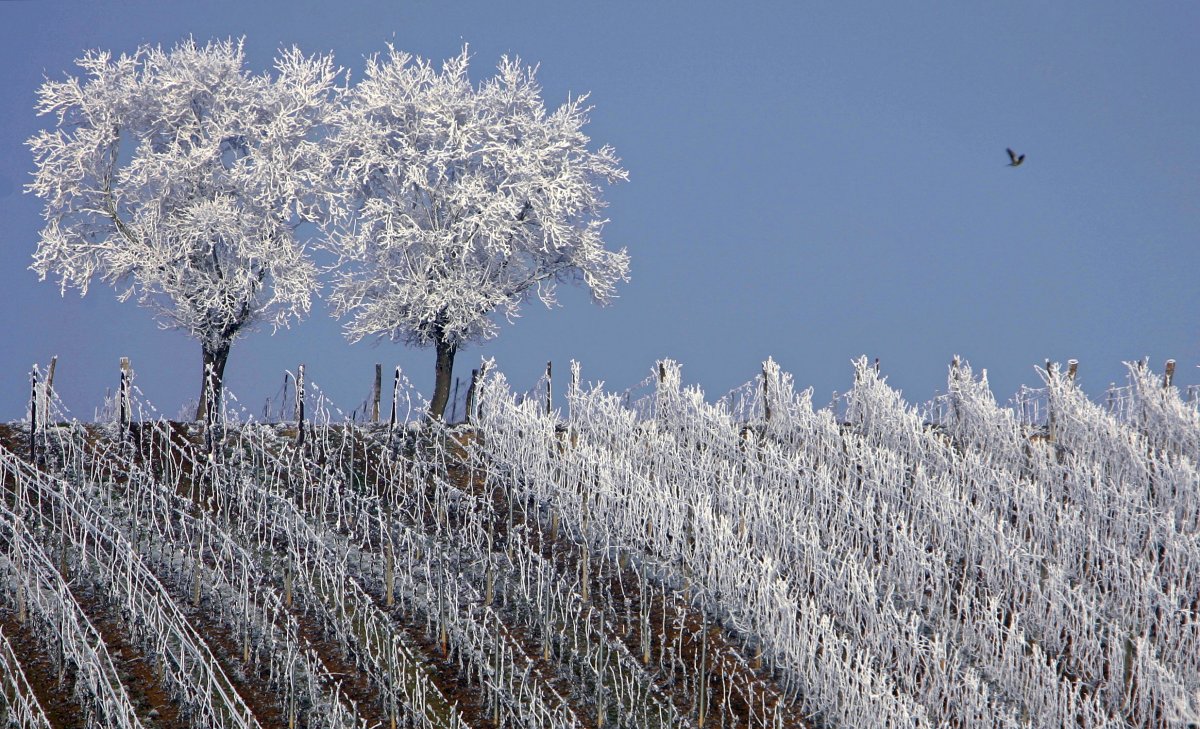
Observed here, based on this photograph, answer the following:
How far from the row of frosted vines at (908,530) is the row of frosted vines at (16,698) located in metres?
6.84

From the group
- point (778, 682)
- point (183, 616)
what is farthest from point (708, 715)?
point (183, 616)

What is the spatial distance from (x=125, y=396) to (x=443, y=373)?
230 inches

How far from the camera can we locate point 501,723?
13031mm

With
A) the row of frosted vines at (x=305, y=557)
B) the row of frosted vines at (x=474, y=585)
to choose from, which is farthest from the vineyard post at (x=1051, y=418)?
the row of frosted vines at (x=305, y=557)

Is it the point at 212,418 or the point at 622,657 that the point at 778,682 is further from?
the point at 212,418

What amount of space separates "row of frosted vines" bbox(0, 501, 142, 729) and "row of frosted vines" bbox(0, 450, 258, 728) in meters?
0.24

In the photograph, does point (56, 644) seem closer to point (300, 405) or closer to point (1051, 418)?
point (300, 405)

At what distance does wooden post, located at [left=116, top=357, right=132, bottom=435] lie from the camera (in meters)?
19.4

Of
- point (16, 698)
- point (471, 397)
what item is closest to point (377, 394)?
point (471, 397)

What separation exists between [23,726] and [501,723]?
13.7 ft

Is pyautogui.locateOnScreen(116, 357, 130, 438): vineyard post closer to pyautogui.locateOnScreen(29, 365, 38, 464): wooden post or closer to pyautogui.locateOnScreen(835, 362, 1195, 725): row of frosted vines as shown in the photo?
pyautogui.locateOnScreen(29, 365, 38, 464): wooden post

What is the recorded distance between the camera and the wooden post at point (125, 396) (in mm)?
19422

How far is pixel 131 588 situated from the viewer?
47.0 ft

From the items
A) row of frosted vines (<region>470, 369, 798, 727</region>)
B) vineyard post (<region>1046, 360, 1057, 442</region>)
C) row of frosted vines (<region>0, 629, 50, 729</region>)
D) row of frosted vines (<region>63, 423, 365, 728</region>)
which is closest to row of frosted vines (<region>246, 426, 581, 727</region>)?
row of frosted vines (<region>470, 369, 798, 727</region>)
